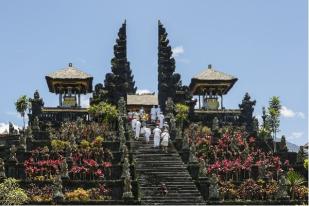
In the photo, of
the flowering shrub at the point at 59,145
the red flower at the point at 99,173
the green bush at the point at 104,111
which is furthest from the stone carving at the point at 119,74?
the red flower at the point at 99,173

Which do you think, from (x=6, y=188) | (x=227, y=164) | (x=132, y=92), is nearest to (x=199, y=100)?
(x=132, y=92)

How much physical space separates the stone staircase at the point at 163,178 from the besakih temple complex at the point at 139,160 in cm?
4

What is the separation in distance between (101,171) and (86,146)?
13.9 ft

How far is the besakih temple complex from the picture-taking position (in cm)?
2892

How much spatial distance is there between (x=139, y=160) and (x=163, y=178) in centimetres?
295

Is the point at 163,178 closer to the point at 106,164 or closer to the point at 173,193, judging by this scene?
the point at 173,193

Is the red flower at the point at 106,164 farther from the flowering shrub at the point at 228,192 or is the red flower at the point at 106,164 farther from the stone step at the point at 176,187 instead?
the flowering shrub at the point at 228,192

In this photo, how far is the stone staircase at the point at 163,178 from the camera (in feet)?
92.1

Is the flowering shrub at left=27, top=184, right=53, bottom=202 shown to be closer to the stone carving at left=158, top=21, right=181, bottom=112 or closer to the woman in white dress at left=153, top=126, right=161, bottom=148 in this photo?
the woman in white dress at left=153, top=126, right=161, bottom=148

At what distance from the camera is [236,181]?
3186cm

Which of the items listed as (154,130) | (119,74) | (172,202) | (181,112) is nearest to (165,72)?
(119,74)

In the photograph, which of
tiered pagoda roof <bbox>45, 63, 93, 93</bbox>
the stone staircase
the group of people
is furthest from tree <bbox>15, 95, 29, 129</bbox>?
the stone staircase

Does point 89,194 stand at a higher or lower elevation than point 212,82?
lower

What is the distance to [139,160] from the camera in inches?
1293
